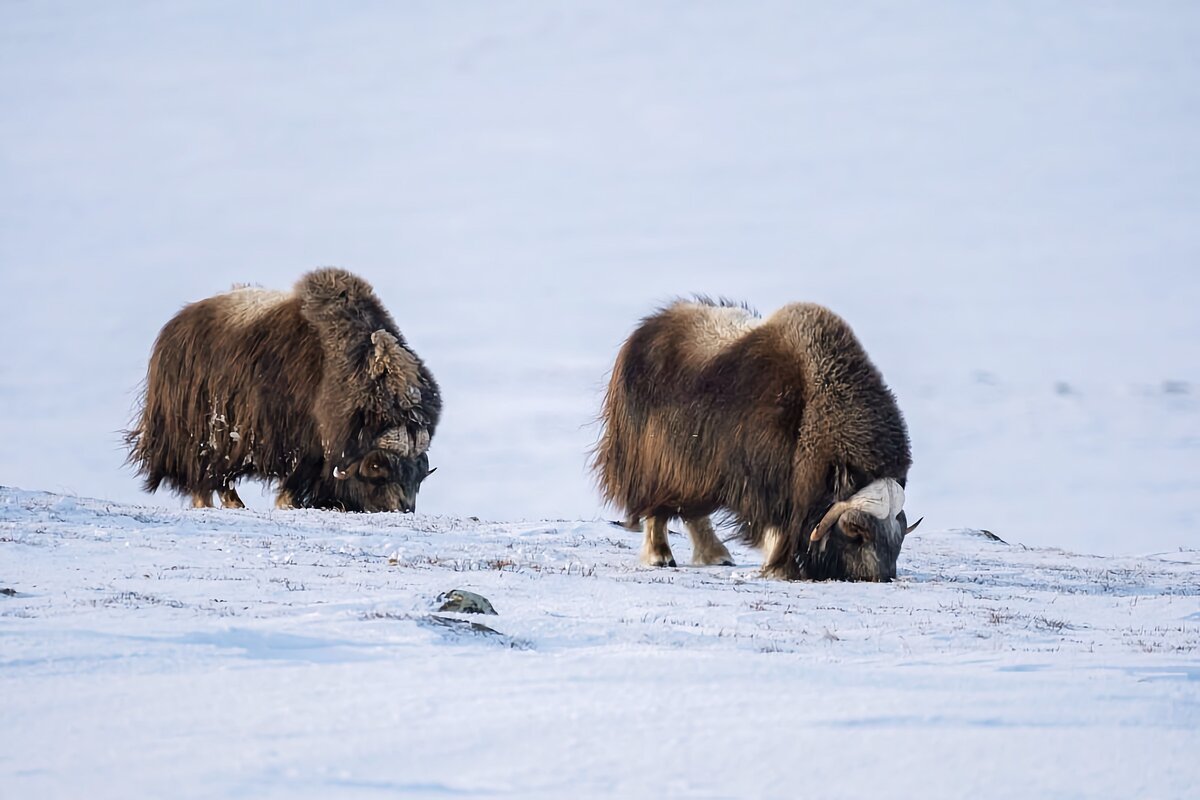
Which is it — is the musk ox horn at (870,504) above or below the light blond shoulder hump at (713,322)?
below

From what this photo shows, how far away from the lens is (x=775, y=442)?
1000 cm

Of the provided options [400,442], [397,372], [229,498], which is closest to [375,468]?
[400,442]

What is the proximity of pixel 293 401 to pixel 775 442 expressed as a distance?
5.74 metres

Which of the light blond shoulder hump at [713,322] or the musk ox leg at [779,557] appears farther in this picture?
the light blond shoulder hump at [713,322]

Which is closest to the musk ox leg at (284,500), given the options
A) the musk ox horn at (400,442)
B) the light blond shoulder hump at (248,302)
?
the musk ox horn at (400,442)

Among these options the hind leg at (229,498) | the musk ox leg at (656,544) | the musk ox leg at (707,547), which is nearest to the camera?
the musk ox leg at (656,544)

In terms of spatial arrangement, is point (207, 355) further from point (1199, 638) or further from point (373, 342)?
point (1199, 638)

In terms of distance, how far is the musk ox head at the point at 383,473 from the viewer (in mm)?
13609

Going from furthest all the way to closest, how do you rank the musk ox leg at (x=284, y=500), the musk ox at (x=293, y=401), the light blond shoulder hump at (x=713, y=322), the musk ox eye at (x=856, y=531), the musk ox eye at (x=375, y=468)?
the musk ox leg at (x=284, y=500) < the musk ox at (x=293, y=401) < the musk ox eye at (x=375, y=468) < the light blond shoulder hump at (x=713, y=322) < the musk ox eye at (x=856, y=531)

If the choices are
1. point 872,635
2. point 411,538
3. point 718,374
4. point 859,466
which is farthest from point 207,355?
point 872,635

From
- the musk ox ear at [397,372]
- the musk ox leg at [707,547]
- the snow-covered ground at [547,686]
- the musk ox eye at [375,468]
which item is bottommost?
the snow-covered ground at [547,686]

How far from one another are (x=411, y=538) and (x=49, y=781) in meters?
Answer: 6.75

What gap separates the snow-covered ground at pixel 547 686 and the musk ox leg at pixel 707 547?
202cm

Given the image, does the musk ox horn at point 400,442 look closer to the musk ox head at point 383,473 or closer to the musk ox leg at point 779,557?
the musk ox head at point 383,473
